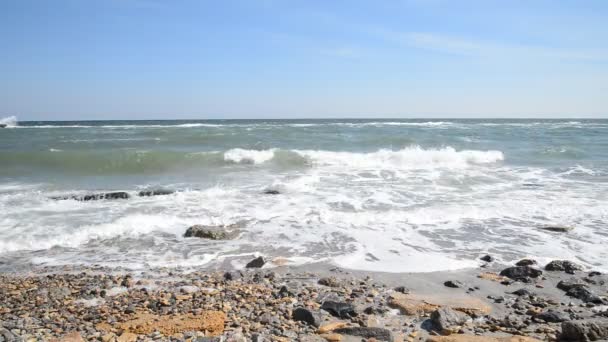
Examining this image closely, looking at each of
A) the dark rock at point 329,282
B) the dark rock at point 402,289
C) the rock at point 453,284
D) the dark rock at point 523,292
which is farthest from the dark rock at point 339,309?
the dark rock at point 523,292

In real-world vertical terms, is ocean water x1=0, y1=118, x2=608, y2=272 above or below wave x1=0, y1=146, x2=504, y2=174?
below

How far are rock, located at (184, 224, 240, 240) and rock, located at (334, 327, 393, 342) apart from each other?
3556 millimetres

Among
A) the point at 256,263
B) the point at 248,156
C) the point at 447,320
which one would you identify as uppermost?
the point at 248,156

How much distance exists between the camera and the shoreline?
12.0 ft

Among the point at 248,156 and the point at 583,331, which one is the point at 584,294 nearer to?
the point at 583,331

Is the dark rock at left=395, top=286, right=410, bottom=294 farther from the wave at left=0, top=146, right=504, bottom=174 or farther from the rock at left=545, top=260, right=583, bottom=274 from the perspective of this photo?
the wave at left=0, top=146, right=504, bottom=174

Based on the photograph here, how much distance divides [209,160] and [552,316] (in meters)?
15.4

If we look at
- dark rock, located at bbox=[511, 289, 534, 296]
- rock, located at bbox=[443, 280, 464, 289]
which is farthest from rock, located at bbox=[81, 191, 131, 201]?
dark rock, located at bbox=[511, 289, 534, 296]

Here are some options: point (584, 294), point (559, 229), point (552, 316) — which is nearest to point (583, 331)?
point (552, 316)

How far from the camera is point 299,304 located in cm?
429

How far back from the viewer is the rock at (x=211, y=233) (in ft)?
22.5

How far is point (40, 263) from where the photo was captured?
5.73 meters

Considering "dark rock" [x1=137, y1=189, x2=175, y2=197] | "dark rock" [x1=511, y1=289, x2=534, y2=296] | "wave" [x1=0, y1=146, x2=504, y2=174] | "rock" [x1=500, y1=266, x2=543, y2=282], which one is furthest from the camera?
"wave" [x1=0, y1=146, x2=504, y2=174]

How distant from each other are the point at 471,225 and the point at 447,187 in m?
4.14
